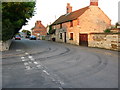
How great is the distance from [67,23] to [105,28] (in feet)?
27.7

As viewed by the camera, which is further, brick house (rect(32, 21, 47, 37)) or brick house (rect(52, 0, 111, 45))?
brick house (rect(32, 21, 47, 37))

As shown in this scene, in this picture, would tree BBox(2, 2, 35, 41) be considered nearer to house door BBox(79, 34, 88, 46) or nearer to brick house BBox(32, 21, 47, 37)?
house door BBox(79, 34, 88, 46)

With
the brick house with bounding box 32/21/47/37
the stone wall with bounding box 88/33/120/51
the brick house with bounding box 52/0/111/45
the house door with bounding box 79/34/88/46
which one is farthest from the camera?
the brick house with bounding box 32/21/47/37

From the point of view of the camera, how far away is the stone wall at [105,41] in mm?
17469

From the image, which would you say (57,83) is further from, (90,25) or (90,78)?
(90,25)

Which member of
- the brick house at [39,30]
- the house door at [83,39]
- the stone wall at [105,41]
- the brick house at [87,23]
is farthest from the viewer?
the brick house at [39,30]

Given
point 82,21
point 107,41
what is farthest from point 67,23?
point 107,41

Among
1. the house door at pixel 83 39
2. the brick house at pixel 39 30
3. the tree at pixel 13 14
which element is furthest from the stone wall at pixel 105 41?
the brick house at pixel 39 30

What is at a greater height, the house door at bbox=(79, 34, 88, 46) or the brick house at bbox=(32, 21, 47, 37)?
the brick house at bbox=(32, 21, 47, 37)

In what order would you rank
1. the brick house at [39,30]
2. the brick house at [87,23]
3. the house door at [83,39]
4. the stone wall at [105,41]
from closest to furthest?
the stone wall at [105,41], the house door at [83,39], the brick house at [87,23], the brick house at [39,30]

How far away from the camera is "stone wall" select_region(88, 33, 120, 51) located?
17469mm

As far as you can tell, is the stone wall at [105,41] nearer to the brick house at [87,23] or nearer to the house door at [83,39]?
the house door at [83,39]

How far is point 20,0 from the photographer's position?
44.7 ft

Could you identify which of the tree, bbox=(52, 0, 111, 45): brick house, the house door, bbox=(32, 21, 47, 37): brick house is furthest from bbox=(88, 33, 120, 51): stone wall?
bbox=(32, 21, 47, 37): brick house
